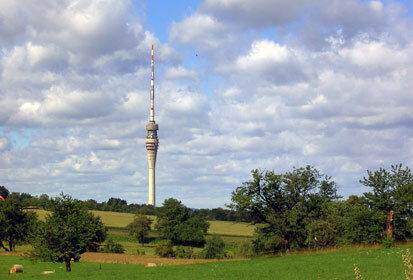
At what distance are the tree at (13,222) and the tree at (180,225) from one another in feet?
160

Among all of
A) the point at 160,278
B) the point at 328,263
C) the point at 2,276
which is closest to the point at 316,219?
the point at 328,263

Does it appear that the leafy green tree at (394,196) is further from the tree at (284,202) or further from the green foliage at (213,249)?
the green foliage at (213,249)

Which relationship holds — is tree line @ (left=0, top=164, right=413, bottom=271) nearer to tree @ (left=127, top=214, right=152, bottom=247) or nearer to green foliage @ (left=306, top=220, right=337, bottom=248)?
green foliage @ (left=306, top=220, right=337, bottom=248)

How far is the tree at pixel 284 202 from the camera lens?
58906 mm

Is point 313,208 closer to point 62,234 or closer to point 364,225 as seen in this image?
point 364,225

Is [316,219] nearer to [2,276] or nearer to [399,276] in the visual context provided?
[399,276]

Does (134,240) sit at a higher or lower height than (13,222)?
lower

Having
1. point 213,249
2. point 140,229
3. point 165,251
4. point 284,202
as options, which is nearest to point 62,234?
point 284,202

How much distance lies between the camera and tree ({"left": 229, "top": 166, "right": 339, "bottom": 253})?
2319 inches

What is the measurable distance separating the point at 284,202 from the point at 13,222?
60750 millimetres

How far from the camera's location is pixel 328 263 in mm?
42219

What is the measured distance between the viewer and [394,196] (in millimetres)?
56188

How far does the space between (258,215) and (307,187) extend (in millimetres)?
7480

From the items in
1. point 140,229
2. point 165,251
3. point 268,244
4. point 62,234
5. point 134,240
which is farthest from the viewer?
point 134,240
